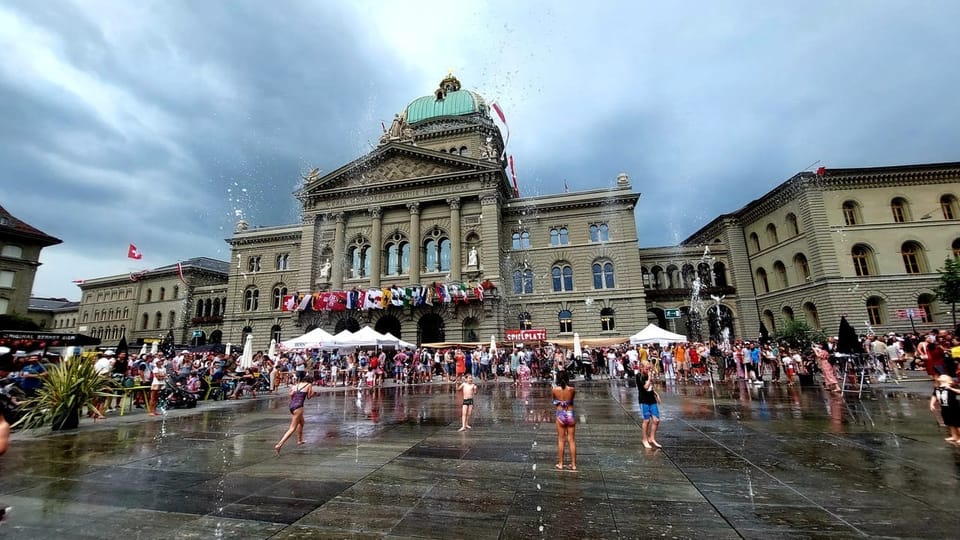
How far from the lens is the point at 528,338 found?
1195 inches

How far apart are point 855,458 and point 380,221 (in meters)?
36.5

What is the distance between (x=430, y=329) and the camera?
37344 millimetres

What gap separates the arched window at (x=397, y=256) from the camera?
127ft

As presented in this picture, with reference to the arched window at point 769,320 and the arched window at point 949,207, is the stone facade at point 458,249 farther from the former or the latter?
the arched window at point 949,207

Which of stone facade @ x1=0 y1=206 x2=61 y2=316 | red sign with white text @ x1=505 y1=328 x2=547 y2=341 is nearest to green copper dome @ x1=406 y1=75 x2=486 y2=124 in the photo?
red sign with white text @ x1=505 y1=328 x2=547 y2=341

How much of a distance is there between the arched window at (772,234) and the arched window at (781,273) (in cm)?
198

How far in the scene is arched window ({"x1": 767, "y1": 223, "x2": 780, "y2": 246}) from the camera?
130ft

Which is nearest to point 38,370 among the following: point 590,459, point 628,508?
point 590,459

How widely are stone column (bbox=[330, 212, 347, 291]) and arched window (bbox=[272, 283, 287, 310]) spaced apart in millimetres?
10390

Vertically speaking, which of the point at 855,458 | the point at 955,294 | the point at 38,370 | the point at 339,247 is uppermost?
the point at 339,247

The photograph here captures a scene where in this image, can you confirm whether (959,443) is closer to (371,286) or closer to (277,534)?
(277,534)

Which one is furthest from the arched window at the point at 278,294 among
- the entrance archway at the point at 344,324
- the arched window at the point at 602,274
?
the arched window at the point at 602,274

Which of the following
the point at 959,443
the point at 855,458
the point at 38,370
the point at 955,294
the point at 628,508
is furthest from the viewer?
the point at 955,294

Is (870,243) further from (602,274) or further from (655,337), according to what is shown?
(655,337)
